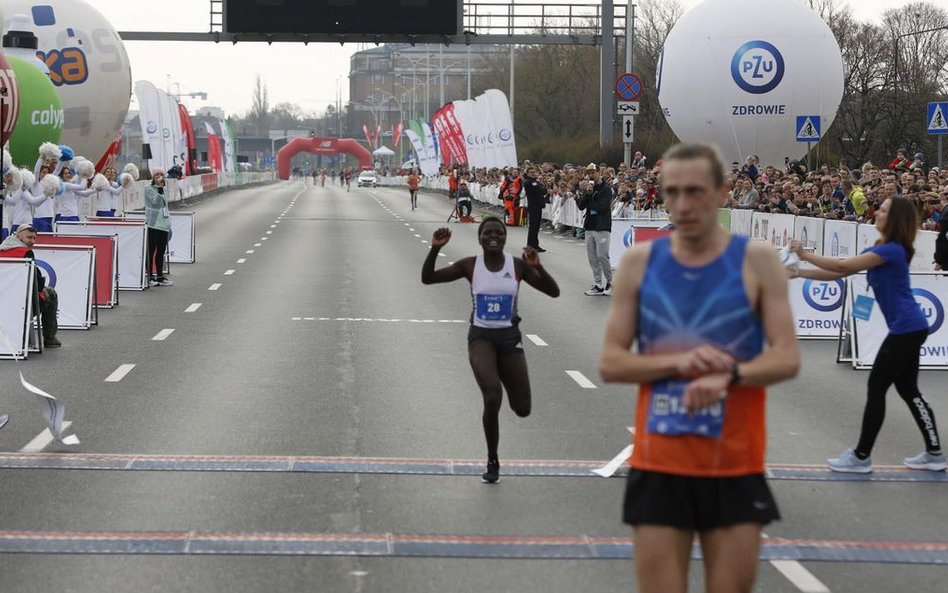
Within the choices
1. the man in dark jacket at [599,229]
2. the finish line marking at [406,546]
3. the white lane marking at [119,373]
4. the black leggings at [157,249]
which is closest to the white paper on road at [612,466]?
the finish line marking at [406,546]

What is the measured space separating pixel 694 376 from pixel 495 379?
4.85 meters

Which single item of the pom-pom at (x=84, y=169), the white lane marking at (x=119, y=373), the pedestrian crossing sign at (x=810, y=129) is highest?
the pedestrian crossing sign at (x=810, y=129)

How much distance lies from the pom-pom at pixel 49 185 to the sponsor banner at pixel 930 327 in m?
10.7

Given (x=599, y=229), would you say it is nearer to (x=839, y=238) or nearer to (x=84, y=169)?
(x=839, y=238)

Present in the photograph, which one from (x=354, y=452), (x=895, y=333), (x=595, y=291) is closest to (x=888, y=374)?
(x=895, y=333)

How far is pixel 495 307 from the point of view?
937cm

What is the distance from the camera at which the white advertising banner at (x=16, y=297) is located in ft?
50.2

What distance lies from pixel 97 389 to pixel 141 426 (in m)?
2.13

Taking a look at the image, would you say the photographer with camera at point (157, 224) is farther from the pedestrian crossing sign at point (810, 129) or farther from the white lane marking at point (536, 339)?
the pedestrian crossing sign at point (810, 129)

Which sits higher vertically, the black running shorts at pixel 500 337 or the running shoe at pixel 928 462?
the black running shorts at pixel 500 337

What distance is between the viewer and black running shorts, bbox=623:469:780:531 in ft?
14.8

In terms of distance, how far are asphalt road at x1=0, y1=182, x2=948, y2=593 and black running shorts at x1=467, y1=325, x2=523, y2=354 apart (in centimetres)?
80

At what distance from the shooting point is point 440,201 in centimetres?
7594

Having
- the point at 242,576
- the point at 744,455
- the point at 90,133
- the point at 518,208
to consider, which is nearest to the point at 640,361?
the point at 744,455
